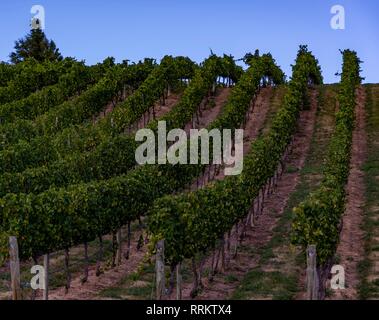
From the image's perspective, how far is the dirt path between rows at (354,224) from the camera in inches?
987

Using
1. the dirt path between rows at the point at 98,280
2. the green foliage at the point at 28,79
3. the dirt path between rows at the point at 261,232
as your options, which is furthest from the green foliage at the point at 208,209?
the green foliage at the point at 28,79

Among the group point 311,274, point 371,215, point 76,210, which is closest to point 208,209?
point 76,210

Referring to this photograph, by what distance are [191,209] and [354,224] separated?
12.0 meters

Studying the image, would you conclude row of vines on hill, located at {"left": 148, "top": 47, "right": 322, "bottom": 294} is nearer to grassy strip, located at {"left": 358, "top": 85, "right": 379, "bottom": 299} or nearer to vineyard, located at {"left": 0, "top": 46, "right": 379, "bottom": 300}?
vineyard, located at {"left": 0, "top": 46, "right": 379, "bottom": 300}

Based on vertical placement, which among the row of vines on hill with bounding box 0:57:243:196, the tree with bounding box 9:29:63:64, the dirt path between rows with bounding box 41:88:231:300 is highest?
the tree with bounding box 9:29:63:64

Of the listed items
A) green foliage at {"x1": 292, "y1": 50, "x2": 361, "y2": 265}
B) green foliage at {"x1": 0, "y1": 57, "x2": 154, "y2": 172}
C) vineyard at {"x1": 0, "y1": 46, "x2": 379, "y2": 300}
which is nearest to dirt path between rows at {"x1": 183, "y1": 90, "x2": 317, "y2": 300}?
vineyard at {"x1": 0, "y1": 46, "x2": 379, "y2": 300}

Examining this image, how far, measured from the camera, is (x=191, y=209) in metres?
23.8

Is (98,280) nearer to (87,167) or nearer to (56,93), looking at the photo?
(87,167)

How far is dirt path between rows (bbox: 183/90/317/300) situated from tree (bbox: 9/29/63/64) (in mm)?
62922

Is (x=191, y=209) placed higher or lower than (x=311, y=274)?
higher

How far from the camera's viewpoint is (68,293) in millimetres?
24656

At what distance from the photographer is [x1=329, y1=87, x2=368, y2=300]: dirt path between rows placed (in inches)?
987
